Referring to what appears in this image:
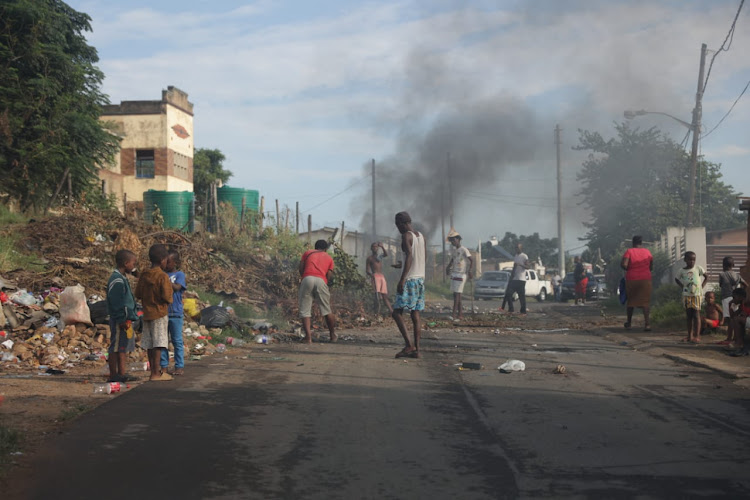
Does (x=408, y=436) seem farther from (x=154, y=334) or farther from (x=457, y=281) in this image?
(x=457, y=281)

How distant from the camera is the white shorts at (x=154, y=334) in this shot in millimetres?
7901

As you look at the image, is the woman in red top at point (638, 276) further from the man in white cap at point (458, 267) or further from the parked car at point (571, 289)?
the parked car at point (571, 289)

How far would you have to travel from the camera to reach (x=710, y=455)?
4875mm

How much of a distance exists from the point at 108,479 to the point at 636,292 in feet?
38.4

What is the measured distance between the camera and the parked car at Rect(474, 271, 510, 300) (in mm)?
35938

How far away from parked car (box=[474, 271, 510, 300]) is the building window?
18666mm

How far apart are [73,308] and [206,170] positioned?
137ft

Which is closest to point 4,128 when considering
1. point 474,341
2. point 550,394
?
point 474,341

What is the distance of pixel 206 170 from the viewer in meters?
51.5

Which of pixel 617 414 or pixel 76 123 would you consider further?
pixel 76 123

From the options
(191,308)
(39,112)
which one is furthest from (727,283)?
(39,112)

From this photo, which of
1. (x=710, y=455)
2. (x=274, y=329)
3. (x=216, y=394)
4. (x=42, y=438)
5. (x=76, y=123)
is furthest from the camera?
(x=76, y=123)

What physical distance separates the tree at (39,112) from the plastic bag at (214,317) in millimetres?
10028

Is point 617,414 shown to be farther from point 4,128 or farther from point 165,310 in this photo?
point 4,128
